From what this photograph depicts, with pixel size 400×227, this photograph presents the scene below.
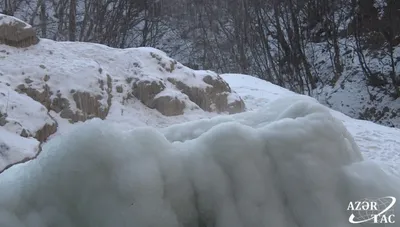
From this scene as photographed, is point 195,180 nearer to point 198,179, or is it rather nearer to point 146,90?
point 198,179

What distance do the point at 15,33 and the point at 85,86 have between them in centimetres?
160

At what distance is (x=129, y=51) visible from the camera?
9.25m

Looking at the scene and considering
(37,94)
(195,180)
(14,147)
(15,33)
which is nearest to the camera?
(195,180)

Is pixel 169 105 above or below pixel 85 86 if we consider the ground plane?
below

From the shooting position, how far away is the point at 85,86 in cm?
762

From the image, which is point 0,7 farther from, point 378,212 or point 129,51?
point 378,212

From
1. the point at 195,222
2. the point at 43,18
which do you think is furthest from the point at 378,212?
the point at 43,18

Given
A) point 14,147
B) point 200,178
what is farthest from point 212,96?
point 200,178

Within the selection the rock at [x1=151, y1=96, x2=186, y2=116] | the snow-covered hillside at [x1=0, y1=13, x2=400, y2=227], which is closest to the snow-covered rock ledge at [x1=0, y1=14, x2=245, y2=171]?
the rock at [x1=151, y1=96, x2=186, y2=116]

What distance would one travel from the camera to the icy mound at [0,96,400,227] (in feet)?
6.40

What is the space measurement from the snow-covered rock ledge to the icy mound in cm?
404

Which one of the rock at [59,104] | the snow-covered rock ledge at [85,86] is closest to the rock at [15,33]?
the snow-covered rock ledge at [85,86]

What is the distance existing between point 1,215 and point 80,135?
0.39 metres

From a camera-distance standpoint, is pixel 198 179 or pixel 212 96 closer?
pixel 198 179
